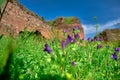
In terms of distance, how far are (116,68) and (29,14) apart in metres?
12.3

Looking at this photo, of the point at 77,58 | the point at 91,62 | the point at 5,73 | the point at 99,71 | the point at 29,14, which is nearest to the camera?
the point at 5,73

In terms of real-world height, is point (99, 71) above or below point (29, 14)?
below

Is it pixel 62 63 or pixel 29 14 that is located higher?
pixel 29 14

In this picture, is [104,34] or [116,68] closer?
[116,68]

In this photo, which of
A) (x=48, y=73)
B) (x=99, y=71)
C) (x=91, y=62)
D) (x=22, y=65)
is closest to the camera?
(x=22, y=65)

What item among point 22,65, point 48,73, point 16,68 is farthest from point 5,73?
point 48,73

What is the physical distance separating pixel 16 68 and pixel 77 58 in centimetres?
240

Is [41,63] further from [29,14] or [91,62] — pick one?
[29,14]

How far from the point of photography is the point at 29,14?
16312 mm

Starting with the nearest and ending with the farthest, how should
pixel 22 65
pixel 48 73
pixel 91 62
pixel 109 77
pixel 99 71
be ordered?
pixel 22 65 < pixel 48 73 < pixel 109 77 < pixel 99 71 < pixel 91 62

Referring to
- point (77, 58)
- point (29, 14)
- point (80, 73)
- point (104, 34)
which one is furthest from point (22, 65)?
point (104, 34)

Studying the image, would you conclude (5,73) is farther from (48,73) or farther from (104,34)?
(104,34)

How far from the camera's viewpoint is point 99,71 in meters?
4.17

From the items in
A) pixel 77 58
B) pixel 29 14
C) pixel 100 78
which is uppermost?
pixel 29 14
